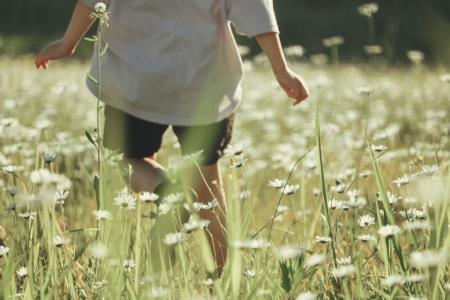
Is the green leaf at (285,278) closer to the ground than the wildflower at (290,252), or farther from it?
closer to the ground

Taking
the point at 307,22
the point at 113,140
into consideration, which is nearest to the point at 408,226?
the point at 113,140

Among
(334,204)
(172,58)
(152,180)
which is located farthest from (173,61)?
(334,204)

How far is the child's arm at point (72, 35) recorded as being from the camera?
10.5 feet

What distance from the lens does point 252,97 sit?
802 cm

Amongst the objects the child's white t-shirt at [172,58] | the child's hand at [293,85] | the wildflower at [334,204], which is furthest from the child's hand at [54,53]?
the wildflower at [334,204]

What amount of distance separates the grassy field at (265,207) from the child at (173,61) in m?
0.23

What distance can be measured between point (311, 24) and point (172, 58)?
18.4 metres

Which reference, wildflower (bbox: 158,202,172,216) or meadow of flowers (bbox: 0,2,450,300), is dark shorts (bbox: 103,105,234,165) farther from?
wildflower (bbox: 158,202,172,216)

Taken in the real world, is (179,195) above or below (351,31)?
above

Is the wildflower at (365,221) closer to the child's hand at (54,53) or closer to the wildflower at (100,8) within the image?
the wildflower at (100,8)

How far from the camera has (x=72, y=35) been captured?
3.21m

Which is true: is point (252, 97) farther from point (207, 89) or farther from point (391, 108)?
point (207, 89)

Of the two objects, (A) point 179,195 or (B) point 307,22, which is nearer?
(A) point 179,195

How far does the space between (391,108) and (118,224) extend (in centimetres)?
532
